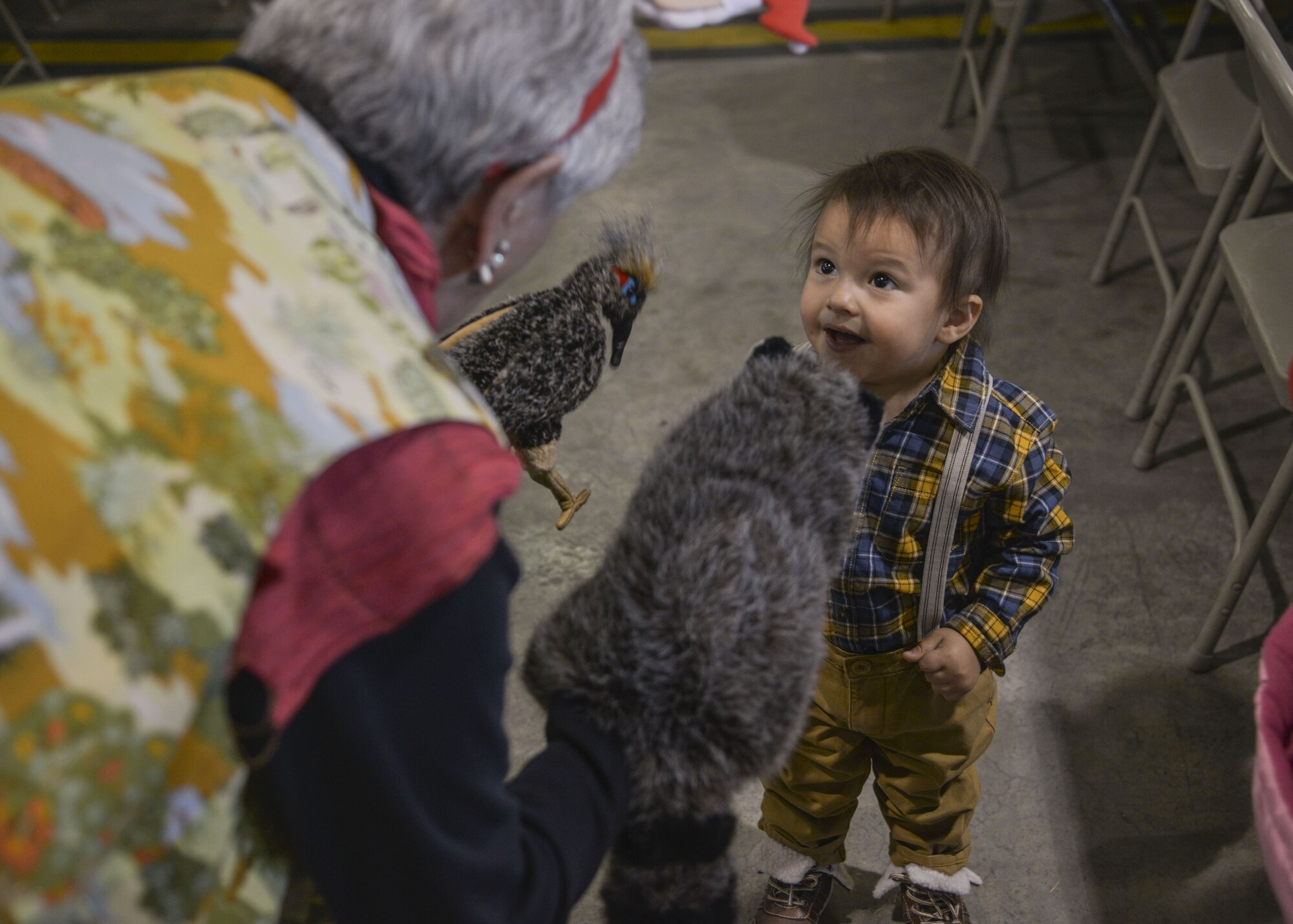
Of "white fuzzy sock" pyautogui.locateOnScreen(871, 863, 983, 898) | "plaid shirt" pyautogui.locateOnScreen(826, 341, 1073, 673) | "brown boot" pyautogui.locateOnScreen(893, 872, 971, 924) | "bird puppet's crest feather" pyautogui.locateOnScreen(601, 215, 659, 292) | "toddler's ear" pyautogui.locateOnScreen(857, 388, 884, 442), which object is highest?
"toddler's ear" pyautogui.locateOnScreen(857, 388, 884, 442)

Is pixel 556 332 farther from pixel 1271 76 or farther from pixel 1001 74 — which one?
pixel 1001 74

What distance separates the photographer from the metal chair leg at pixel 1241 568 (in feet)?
5.27

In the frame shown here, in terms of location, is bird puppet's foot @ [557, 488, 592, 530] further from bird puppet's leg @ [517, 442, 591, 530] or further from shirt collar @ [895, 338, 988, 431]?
shirt collar @ [895, 338, 988, 431]

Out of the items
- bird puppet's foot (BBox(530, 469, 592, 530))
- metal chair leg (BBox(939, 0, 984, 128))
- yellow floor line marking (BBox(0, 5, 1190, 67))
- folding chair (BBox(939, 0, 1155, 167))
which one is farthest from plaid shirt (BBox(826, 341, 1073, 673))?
yellow floor line marking (BBox(0, 5, 1190, 67))

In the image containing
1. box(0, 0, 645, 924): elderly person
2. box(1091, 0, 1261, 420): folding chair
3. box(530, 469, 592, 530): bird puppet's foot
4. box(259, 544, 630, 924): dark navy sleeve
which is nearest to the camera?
box(0, 0, 645, 924): elderly person

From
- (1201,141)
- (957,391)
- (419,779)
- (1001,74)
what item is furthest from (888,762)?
(1001,74)

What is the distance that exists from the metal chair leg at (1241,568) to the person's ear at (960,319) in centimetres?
77

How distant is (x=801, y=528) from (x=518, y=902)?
1.08 ft

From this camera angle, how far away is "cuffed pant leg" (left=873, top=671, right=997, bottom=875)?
129cm

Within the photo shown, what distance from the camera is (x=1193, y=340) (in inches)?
83.1

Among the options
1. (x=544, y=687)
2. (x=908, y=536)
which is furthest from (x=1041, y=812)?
(x=544, y=687)

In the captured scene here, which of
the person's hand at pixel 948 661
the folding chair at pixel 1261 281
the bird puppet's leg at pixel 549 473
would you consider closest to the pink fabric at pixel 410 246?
the bird puppet's leg at pixel 549 473

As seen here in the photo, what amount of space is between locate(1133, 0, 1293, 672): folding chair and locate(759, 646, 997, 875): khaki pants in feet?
2.26

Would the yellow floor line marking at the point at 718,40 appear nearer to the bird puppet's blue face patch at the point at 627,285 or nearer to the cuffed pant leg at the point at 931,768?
the bird puppet's blue face patch at the point at 627,285
